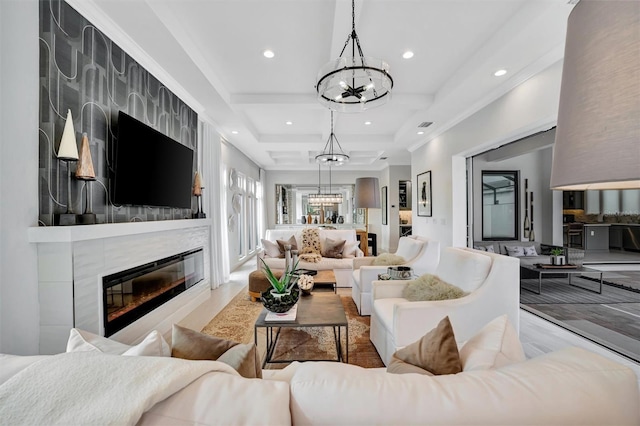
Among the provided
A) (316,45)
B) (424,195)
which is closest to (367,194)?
(424,195)

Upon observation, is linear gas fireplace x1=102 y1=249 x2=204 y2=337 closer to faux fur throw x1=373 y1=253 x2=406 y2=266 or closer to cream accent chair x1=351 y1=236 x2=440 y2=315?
cream accent chair x1=351 y1=236 x2=440 y2=315

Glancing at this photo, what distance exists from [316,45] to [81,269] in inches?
111

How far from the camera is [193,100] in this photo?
414 centimetres

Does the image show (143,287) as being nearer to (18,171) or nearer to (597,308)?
(18,171)

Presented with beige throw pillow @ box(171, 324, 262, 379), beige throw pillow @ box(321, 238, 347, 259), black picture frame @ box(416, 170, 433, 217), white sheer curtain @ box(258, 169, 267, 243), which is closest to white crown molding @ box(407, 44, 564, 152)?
black picture frame @ box(416, 170, 433, 217)

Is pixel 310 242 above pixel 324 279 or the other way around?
above

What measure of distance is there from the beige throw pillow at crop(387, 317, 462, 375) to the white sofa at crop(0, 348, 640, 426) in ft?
1.10

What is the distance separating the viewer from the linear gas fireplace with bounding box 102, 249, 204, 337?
8.17ft

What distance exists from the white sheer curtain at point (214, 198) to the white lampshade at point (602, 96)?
480cm

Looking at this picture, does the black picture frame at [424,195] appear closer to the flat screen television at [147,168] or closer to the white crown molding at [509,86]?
the white crown molding at [509,86]

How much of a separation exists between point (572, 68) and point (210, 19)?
113 inches

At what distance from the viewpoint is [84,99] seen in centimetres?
237

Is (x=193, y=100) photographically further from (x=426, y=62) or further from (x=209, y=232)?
(x=426, y=62)

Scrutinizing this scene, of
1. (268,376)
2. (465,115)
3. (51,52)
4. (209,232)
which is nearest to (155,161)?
(51,52)
